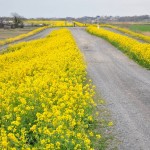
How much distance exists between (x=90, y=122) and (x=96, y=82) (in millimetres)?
7005

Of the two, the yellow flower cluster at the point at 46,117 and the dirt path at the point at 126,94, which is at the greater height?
the yellow flower cluster at the point at 46,117

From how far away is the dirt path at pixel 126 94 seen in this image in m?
9.99

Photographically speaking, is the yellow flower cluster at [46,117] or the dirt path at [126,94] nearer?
the yellow flower cluster at [46,117]

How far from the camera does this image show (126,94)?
49.6 feet

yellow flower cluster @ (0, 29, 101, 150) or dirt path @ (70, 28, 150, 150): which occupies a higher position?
yellow flower cluster @ (0, 29, 101, 150)

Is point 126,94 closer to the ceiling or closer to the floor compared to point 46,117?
closer to the floor

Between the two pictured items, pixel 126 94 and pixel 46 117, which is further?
pixel 126 94

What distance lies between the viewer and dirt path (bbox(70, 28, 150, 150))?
9.99m

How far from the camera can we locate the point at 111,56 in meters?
29.4

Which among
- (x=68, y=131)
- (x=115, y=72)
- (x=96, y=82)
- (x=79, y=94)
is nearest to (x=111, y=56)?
(x=115, y=72)

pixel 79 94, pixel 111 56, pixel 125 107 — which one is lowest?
pixel 111 56

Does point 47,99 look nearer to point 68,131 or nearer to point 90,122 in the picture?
point 90,122

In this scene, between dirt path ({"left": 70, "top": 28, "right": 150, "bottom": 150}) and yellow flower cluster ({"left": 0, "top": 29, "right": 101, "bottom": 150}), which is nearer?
yellow flower cluster ({"left": 0, "top": 29, "right": 101, "bottom": 150})

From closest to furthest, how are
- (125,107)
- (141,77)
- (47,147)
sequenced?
1. (47,147)
2. (125,107)
3. (141,77)
